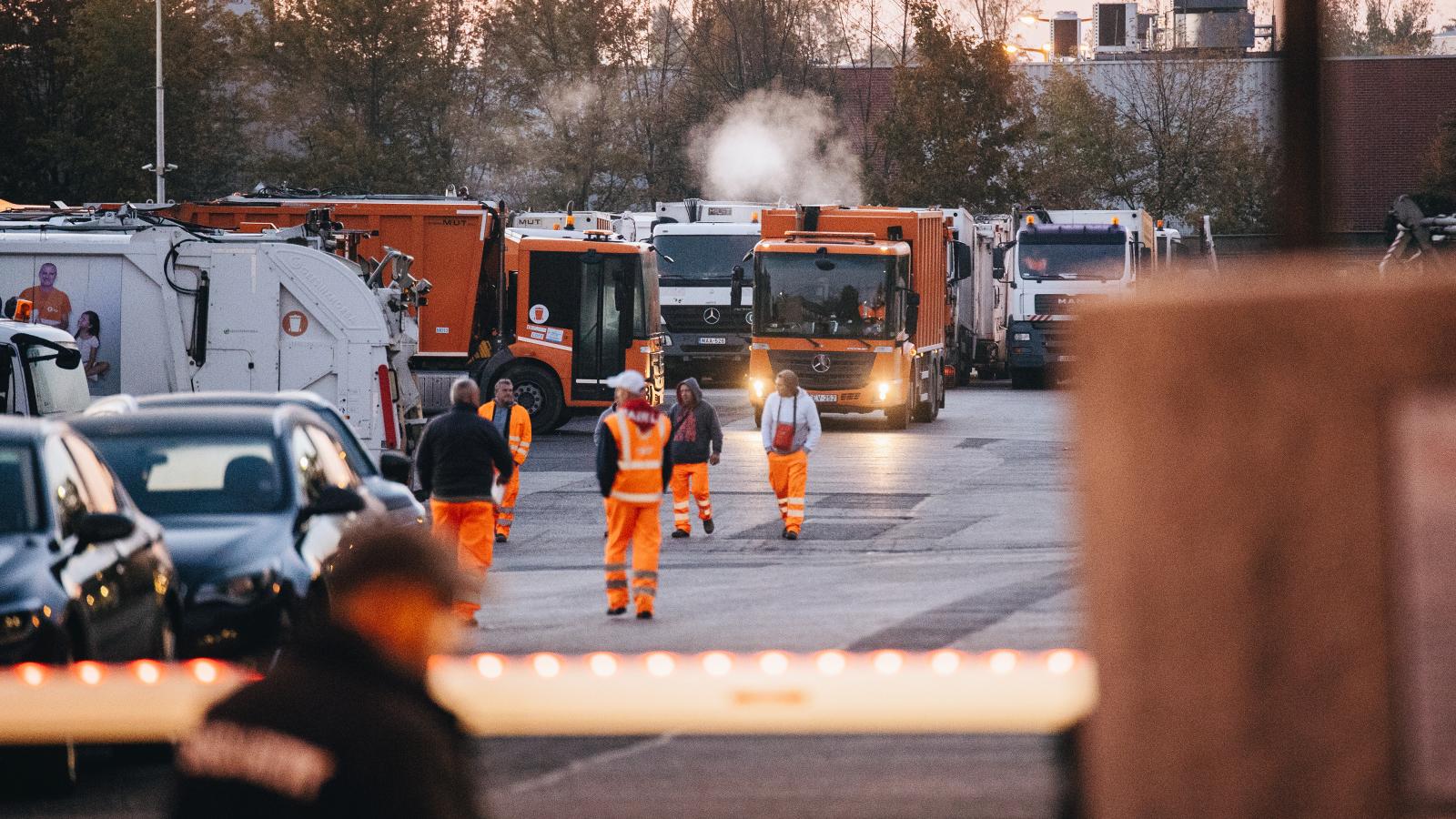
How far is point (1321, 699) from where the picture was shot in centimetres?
360

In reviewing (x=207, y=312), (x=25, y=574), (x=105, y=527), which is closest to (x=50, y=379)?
(x=207, y=312)

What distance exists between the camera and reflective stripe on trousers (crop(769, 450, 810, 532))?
59.2 ft

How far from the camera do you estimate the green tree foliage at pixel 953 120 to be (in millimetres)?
57875

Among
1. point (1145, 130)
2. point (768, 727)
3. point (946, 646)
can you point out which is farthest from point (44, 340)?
point (1145, 130)

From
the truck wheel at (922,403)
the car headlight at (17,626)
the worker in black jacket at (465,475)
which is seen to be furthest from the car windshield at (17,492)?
the truck wheel at (922,403)

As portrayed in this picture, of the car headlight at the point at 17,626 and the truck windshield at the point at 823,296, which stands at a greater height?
the truck windshield at the point at 823,296

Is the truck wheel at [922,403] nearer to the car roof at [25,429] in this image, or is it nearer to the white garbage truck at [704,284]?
the white garbage truck at [704,284]

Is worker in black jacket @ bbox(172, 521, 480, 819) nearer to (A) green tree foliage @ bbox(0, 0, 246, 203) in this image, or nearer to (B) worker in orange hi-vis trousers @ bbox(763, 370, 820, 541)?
(B) worker in orange hi-vis trousers @ bbox(763, 370, 820, 541)

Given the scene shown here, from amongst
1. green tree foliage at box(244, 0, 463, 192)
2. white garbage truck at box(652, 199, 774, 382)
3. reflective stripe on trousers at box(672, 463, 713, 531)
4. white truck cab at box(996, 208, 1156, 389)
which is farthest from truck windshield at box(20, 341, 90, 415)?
Answer: green tree foliage at box(244, 0, 463, 192)

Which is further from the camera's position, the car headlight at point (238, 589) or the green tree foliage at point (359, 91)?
the green tree foliage at point (359, 91)

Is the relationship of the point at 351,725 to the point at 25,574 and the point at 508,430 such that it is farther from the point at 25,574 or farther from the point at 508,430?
the point at 508,430

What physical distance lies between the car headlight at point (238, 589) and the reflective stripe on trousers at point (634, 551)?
4.02 metres

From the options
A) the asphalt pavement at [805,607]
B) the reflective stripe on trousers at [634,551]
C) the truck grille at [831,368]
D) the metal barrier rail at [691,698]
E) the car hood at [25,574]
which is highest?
the metal barrier rail at [691,698]

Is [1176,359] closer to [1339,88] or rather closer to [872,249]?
[1339,88]
